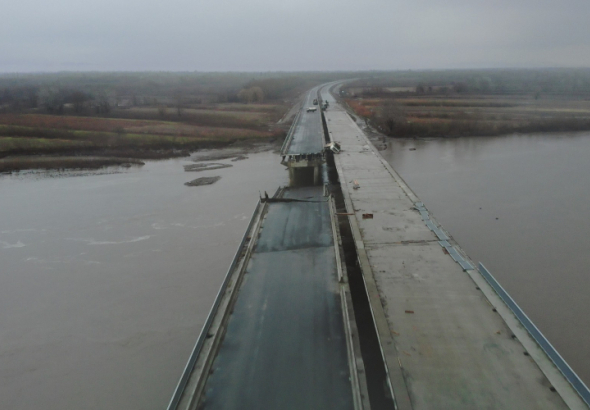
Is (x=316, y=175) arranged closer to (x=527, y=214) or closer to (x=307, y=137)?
(x=307, y=137)

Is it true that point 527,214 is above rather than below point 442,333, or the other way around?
below

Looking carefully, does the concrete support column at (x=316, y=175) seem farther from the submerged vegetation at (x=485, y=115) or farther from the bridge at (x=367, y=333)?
the submerged vegetation at (x=485, y=115)

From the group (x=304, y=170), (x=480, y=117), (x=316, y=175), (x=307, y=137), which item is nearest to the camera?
(x=316, y=175)

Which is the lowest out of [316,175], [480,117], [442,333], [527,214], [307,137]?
[527,214]

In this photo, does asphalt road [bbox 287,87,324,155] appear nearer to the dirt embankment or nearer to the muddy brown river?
the muddy brown river

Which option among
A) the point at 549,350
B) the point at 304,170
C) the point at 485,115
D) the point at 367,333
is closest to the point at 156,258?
the point at 367,333

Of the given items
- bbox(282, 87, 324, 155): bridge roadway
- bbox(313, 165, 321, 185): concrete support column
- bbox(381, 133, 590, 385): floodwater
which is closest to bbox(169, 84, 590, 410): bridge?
bbox(381, 133, 590, 385): floodwater

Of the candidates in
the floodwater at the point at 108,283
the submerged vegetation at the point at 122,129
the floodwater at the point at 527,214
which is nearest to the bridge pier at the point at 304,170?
the floodwater at the point at 108,283
